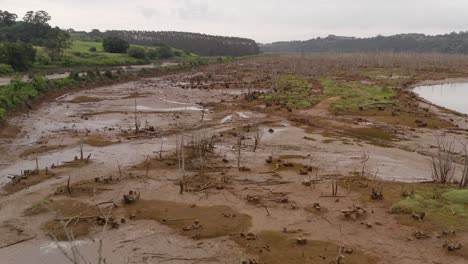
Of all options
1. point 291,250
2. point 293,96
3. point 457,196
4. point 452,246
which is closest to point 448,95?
point 293,96

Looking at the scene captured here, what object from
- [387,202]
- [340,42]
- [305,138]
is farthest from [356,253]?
[340,42]

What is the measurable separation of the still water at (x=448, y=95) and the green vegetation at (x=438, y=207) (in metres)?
16.7

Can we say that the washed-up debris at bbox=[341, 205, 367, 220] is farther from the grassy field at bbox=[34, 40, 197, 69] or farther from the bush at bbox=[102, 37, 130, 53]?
the bush at bbox=[102, 37, 130, 53]

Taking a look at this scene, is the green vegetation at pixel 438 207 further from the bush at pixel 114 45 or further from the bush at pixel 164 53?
the bush at pixel 164 53

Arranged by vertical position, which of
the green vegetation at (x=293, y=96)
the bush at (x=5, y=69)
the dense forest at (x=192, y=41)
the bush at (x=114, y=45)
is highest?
the dense forest at (x=192, y=41)

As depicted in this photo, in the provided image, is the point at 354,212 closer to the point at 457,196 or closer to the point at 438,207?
the point at 438,207

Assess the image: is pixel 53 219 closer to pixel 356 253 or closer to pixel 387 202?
pixel 356 253

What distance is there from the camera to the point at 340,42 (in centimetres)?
16362

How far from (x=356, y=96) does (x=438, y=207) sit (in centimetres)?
1759

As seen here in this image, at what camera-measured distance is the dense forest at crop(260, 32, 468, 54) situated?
116500 millimetres

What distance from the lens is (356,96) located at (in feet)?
85.3

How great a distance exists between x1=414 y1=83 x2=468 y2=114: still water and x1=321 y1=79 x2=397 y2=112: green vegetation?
3463 millimetres

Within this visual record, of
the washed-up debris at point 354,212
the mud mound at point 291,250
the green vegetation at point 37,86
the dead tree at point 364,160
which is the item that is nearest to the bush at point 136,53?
the green vegetation at point 37,86

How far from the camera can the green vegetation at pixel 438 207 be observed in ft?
27.6
